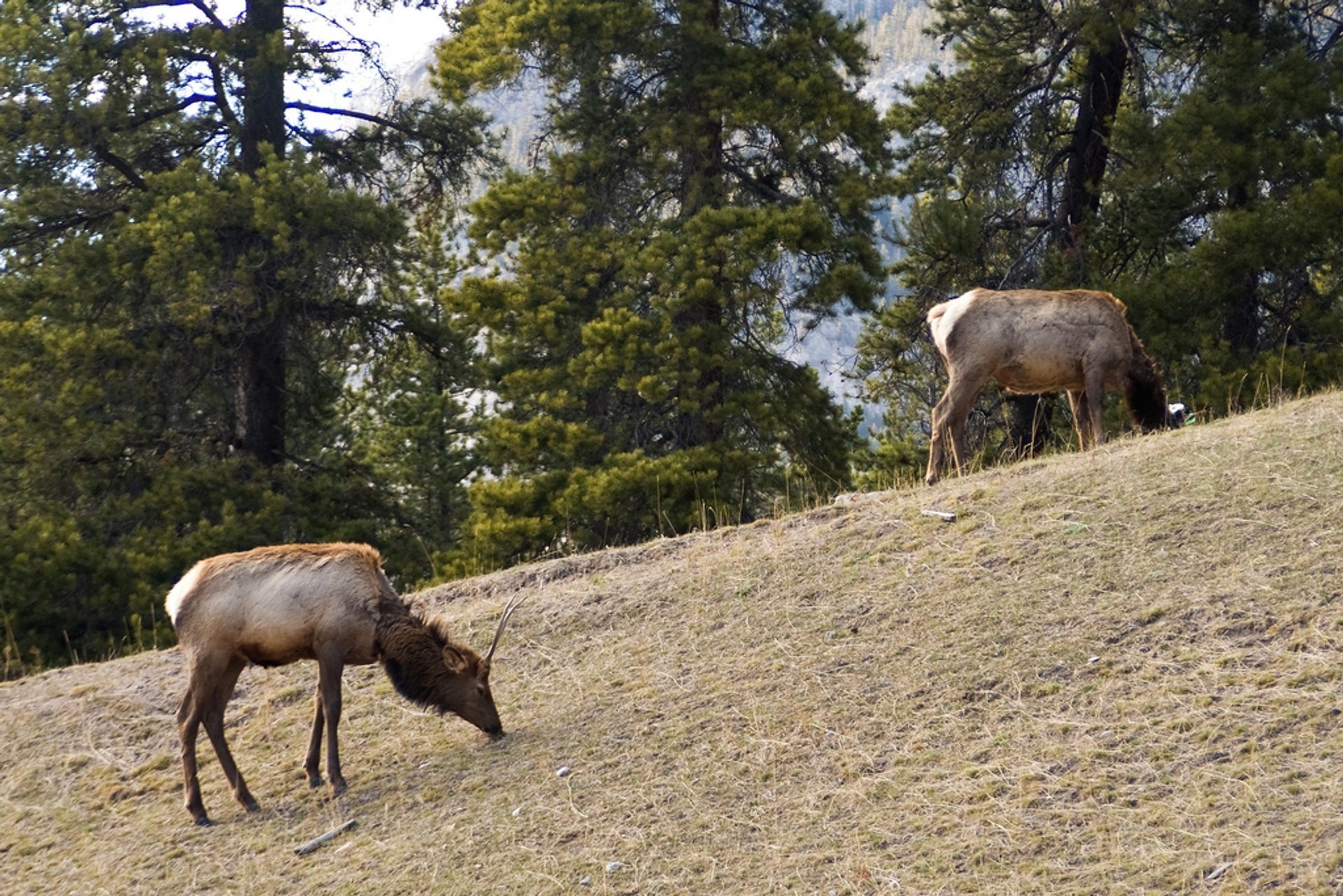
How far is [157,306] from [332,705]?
12826 millimetres

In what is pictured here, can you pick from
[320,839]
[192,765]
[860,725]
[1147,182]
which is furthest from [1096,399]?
[1147,182]

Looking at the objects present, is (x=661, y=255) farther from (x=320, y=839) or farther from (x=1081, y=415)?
(x=320, y=839)

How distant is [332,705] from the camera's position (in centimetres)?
896

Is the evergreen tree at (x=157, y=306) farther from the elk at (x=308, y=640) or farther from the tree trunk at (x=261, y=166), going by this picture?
the elk at (x=308, y=640)

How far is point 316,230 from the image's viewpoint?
67.0 feet

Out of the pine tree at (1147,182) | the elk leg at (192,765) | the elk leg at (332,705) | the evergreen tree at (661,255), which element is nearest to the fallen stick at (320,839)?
the elk leg at (332,705)

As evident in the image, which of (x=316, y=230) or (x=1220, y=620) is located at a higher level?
(x=316, y=230)

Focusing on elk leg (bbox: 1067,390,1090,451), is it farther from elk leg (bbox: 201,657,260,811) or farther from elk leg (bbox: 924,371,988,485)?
elk leg (bbox: 201,657,260,811)

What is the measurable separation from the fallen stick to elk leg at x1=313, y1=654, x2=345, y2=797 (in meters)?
0.50

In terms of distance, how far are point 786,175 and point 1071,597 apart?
12757 millimetres

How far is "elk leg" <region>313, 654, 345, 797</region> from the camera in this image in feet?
29.3

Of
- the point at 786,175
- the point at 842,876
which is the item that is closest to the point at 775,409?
the point at 786,175

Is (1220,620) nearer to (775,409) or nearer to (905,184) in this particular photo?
(775,409)

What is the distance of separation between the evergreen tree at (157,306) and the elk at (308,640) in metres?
10.1
